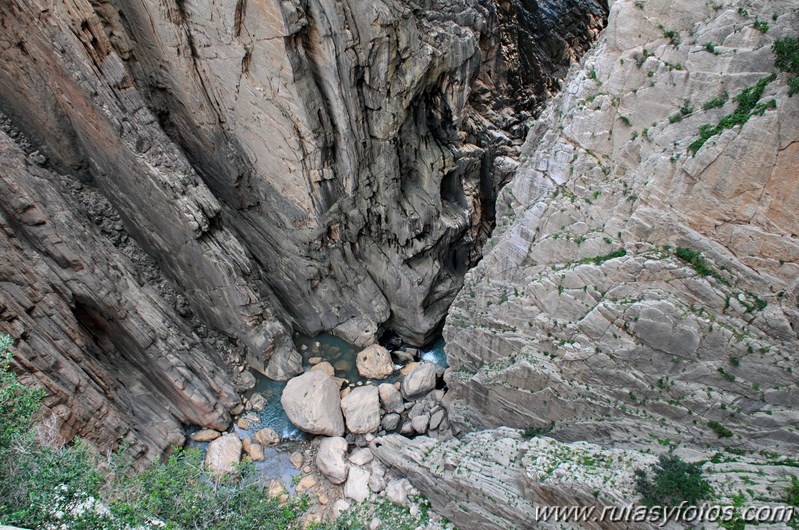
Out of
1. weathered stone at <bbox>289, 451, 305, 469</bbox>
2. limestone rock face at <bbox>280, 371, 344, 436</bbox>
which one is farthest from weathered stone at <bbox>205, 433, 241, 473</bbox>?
limestone rock face at <bbox>280, 371, 344, 436</bbox>

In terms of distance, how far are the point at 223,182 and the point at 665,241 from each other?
1860cm

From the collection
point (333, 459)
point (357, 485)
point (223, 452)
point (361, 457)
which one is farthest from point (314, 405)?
point (223, 452)

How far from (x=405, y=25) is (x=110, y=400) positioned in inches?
754

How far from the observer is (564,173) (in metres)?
14.9

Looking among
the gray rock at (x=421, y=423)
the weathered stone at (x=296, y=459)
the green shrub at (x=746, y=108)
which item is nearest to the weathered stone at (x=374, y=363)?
the gray rock at (x=421, y=423)

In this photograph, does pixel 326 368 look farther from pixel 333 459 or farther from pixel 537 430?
pixel 537 430

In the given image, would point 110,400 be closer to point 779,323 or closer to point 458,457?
point 458,457

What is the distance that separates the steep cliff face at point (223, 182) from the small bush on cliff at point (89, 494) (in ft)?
21.6

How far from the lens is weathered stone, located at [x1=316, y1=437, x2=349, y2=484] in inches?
728

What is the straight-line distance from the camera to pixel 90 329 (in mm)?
19125

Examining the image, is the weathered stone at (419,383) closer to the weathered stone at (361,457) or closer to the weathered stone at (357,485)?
the weathered stone at (361,457)

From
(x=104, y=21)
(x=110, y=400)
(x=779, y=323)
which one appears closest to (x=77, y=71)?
(x=104, y=21)

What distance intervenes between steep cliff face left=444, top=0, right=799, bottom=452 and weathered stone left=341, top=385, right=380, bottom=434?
681cm

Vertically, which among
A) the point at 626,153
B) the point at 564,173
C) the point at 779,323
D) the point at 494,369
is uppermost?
the point at 626,153
